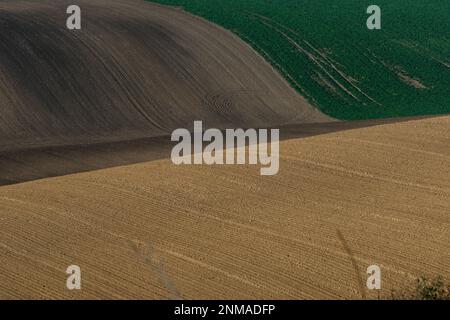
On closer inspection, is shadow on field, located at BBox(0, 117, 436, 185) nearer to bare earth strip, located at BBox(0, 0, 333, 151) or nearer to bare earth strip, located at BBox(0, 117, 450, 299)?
bare earth strip, located at BBox(0, 0, 333, 151)

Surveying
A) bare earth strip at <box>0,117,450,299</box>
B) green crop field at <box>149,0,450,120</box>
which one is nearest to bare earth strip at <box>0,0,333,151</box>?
green crop field at <box>149,0,450,120</box>

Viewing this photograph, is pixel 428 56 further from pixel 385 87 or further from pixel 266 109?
pixel 266 109

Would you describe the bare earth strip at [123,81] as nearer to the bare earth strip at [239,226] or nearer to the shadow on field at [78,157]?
the shadow on field at [78,157]

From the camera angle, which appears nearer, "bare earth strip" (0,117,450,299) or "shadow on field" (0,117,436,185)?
→ "bare earth strip" (0,117,450,299)

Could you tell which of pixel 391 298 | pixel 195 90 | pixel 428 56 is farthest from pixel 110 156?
pixel 428 56

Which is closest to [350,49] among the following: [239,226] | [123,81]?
[123,81]

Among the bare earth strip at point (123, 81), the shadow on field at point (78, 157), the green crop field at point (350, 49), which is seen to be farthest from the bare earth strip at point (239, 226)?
the green crop field at point (350, 49)

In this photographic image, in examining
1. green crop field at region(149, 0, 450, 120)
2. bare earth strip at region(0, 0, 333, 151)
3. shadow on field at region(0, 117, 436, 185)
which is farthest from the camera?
green crop field at region(149, 0, 450, 120)
